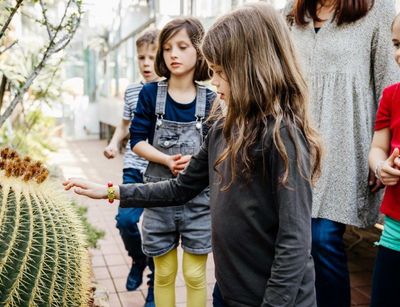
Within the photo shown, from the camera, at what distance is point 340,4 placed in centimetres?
220

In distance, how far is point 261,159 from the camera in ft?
4.84

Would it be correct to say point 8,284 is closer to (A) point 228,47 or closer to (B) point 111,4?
(A) point 228,47

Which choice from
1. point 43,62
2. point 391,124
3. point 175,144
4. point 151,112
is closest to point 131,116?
point 151,112

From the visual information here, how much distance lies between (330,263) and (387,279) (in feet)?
1.15

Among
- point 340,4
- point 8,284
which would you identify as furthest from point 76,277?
point 340,4

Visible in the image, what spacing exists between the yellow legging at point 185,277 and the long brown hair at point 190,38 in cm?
86

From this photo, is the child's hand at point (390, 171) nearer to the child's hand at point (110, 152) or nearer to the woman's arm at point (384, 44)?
the woman's arm at point (384, 44)

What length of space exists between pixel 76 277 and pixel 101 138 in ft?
38.6

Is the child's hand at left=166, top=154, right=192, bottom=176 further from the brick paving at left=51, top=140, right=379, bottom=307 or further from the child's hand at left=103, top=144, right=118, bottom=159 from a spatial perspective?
the brick paving at left=51, top=140, right=379, bottom=307

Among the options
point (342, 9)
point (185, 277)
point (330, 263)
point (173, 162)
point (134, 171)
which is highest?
point (342, 9)

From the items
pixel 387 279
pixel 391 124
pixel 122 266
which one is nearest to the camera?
pixel 387 279

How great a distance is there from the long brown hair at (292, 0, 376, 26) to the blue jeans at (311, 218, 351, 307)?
844mm

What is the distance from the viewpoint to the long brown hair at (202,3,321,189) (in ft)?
4.87

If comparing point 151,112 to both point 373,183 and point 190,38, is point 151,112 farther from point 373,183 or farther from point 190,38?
point 373,183
